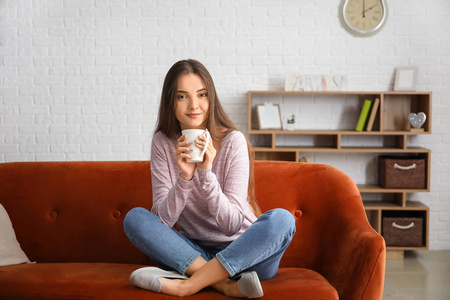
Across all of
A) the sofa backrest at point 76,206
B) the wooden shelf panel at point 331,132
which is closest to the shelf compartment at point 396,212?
the wooden shelf panel at point 331,132

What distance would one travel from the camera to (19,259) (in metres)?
2.29

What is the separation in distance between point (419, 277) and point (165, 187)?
2275mm

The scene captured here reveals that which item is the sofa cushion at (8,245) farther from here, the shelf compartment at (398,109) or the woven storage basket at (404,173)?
the shelf compartment at (398,109)

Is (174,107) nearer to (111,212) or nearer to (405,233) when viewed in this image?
(111,212)

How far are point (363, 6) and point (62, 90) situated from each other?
2635mm

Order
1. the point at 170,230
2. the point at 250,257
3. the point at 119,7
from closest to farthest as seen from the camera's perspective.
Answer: the point at 250,257 < the point at 170,230 < the point at 119,7

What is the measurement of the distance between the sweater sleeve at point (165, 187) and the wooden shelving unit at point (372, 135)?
206cm

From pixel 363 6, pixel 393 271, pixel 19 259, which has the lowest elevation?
pixel 393 271

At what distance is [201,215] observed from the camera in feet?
6.96

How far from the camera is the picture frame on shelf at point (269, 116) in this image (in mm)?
4309

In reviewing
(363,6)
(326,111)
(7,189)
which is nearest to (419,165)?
(326,111)

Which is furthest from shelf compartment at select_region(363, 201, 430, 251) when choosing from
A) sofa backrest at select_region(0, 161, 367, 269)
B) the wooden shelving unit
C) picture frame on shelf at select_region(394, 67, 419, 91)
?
sofa backrest at select_region(0, 161, 367, 269)

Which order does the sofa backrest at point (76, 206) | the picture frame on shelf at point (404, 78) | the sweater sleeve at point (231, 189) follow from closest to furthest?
the sweater sleeve at point (231, 189), the sofa backrest at point (76, 206), the picture frame on shelf at point (404, 78)

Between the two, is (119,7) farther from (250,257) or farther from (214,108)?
(250,257)
